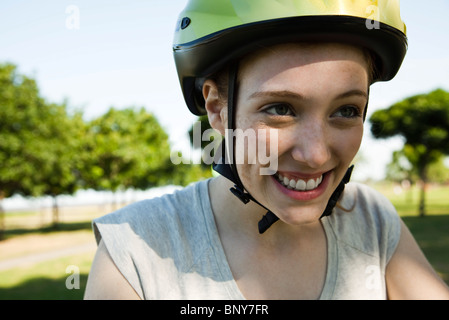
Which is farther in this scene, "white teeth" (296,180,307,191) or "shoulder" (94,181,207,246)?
"shoulder" (94,181,207,246)

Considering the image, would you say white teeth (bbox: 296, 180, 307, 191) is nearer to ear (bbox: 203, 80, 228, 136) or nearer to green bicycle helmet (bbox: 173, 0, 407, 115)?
ear (bbox: 203, 80, 228, 136)

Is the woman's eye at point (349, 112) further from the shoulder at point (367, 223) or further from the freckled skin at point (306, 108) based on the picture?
the shoulder at point (367, 223)

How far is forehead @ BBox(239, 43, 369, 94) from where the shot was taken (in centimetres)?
134

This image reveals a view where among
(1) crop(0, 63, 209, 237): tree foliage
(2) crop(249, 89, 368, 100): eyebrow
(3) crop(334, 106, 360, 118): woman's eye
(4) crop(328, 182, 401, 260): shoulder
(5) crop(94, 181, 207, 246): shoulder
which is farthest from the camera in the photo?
(1) crop(0, 63, 209, 237): tree foliage

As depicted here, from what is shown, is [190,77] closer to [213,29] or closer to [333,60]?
[213,29]

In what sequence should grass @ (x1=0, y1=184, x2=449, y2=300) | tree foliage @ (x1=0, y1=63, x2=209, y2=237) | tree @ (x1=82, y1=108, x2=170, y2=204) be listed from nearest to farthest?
grass @ (x1=0, y1=184, x2=449, y2=300) → tree foliage @ (x1=0, y1=63, x2=209, y2=237) → tree @ (x1=82, y1=108, x2=170, y2=204)

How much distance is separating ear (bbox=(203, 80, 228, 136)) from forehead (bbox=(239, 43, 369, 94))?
0.22 meters

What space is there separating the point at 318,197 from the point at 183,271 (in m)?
0.64

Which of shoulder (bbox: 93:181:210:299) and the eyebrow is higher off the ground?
the eyebrow

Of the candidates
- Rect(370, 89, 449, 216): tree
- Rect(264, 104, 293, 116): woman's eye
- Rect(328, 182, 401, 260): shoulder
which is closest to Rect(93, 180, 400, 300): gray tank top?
Rect(328, 182, 401, 260): shoulder

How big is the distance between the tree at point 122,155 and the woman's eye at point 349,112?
79.1 feet

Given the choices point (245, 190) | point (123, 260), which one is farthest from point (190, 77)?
point (123, 260)

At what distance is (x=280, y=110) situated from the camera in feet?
4.61

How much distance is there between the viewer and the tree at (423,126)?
73.2 ft
